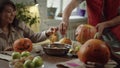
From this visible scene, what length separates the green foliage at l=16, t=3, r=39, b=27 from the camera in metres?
3.20

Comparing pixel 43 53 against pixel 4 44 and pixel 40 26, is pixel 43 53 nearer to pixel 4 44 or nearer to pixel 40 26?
pixel 4 44

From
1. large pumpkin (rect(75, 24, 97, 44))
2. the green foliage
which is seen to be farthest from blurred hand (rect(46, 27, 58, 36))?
the green foliage

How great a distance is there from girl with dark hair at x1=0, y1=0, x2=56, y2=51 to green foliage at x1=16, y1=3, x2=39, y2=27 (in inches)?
26.2

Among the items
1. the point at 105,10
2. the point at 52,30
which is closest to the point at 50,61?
the point at 52,30

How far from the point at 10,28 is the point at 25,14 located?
819 mm

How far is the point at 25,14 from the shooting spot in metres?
3.25

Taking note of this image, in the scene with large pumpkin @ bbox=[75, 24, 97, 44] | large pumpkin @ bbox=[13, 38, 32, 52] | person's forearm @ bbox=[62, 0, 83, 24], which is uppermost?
person's forearm @ bbox=[62, 0, 83, 24]

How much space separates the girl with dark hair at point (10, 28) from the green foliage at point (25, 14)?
0.67 m

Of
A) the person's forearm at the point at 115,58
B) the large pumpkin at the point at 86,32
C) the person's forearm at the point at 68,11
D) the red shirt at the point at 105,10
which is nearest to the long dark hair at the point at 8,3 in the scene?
the person's forearm at the point at 68,11

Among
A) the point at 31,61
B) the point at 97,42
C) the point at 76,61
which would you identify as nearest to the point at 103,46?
the point at 97,42

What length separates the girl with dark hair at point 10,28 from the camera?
2367 millimetres

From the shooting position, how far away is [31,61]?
52.1 inches

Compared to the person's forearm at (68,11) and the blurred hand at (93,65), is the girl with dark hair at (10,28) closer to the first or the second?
the person's forearm at (68,11)

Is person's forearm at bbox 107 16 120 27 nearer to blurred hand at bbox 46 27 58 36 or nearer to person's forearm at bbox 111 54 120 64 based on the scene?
blurred hand at bbox 46 27 58 36
